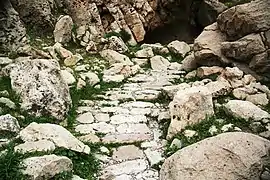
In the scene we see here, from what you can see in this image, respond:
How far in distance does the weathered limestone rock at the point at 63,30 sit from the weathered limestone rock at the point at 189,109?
215 inches

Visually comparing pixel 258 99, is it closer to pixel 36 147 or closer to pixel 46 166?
pixel 36 147

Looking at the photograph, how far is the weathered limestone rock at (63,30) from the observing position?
1223 cm

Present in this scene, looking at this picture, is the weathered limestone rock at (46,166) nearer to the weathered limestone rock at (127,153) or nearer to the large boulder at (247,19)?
the weathered limestone rock at (127,153)

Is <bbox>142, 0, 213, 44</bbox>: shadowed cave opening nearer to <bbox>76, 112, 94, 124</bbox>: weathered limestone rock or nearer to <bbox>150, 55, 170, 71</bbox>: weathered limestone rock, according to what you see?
<bbox>150, 55, 170, 71</bbox>: weathered limestone rock

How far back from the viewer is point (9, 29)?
34.6 feet

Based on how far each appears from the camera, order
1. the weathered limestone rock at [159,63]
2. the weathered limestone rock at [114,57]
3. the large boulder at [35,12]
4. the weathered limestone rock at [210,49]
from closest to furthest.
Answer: the weathered limestone rock at [210,49] → the large boulder at [35,12] → the weathered limestone rock at [114,57] → the weathered limestone rock at [159,63]

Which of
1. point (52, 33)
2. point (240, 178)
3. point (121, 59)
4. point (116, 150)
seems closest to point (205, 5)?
point (121, 59)

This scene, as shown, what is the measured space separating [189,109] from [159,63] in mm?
4958

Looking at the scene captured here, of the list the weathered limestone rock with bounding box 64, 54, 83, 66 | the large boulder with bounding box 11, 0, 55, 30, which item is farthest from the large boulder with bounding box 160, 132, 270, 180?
the large boulder with bounding box 11, 0, 55, 30

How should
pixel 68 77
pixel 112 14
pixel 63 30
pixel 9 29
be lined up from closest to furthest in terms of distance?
pixel 68 77, pixel 9 29, pixel 63 30, pixel 112 14

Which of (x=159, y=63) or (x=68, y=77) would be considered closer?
(x=68, y=77)

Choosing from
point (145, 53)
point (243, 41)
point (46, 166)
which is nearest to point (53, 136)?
point (46, 166)

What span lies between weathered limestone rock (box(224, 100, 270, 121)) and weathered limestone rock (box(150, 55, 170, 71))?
14.2 feet

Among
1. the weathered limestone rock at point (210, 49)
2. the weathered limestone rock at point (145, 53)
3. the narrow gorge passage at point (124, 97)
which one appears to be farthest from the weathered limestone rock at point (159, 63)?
the weathered limestone rock at point (210, 49)
